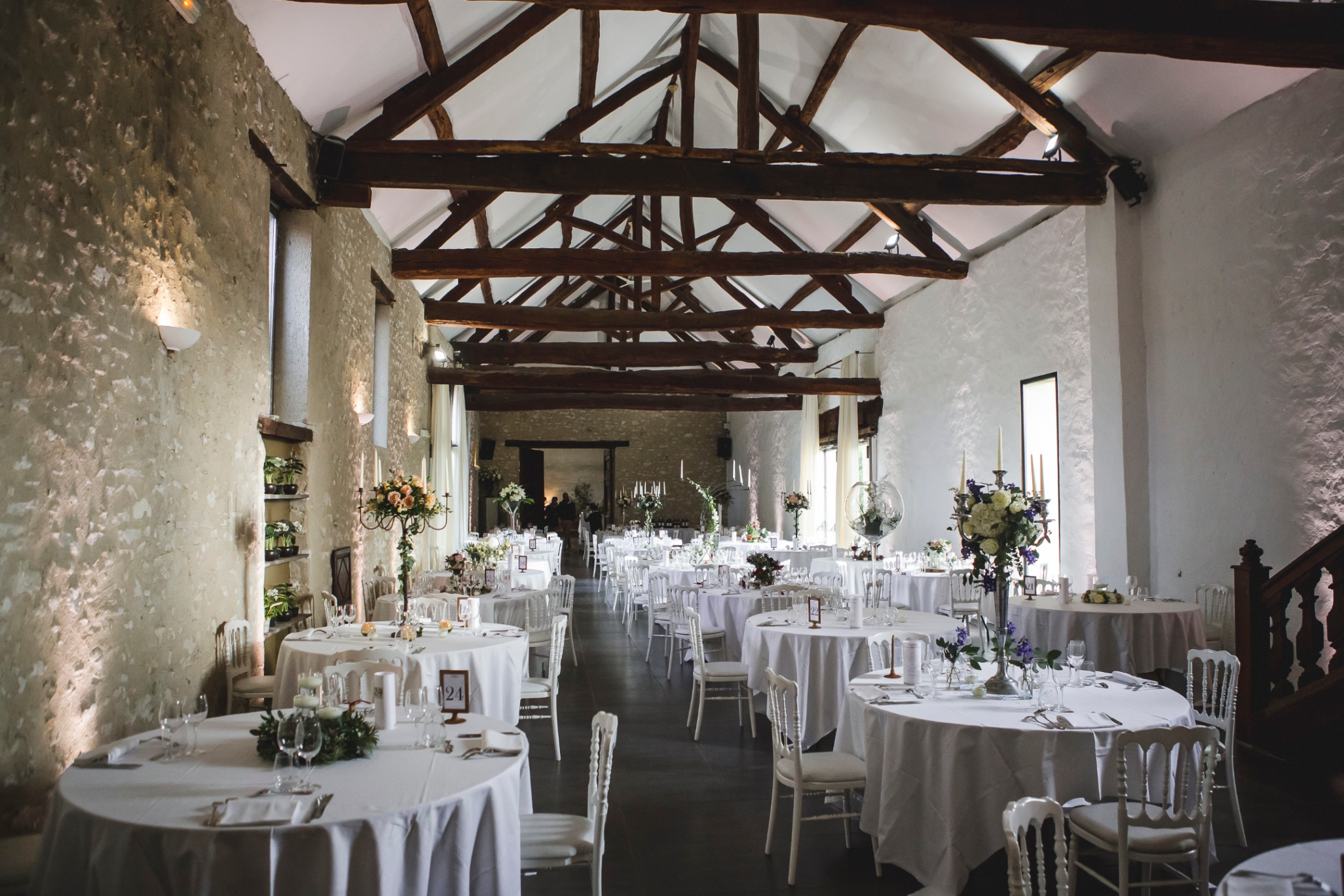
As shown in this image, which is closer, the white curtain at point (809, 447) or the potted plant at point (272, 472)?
the potted plant at point (272, 472)

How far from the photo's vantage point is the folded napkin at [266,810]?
217cm

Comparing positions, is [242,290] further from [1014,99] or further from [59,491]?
[1014,99]

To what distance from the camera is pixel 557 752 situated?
4.96m

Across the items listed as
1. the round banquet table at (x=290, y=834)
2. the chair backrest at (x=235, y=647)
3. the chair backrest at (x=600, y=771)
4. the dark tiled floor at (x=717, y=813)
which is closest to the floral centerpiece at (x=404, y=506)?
the chair backrest at (x=235, y=647)

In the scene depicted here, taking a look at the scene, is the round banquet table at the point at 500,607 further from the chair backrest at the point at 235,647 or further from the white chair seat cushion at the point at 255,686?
the white chair seat cushion at the point at 255,686

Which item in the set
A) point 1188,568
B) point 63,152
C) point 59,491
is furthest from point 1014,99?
point 59,491

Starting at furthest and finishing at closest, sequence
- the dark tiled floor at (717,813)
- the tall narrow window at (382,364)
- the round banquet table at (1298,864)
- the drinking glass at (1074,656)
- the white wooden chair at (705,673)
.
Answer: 1. the tall narrow window at (382,364)
2. the white wooden chair at (705,673)
3. the drinking glass at (1074,656)
4. the dark tiled floor at (717,813)
5. the round banquet table at (1298,864)

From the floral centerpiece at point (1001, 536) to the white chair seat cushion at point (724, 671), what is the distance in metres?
2.05

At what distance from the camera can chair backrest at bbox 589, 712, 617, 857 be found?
2.73 meters

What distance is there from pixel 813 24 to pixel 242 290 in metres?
5.68

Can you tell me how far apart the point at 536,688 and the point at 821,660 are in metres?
Answer: 1.71

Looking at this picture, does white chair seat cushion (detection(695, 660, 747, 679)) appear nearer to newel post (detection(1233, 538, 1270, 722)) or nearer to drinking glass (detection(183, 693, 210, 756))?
newel post (detection(1233, 538, 1270, 722))

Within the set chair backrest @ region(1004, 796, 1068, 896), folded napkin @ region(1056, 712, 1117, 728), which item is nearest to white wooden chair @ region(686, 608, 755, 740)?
folded napkin @ region(1056, 712, 1117, 728)

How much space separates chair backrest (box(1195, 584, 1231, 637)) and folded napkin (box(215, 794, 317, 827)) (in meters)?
6.02
